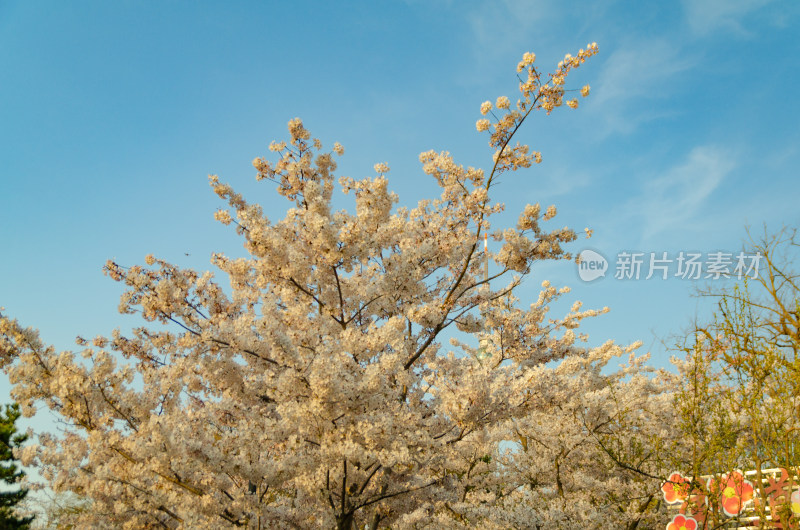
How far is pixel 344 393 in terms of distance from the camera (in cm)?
576

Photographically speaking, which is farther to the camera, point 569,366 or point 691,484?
point 569,366

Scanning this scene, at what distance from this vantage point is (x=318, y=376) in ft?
18.1

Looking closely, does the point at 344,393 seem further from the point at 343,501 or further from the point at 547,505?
the point at 547,505

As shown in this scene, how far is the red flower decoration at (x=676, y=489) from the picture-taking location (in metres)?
9.60

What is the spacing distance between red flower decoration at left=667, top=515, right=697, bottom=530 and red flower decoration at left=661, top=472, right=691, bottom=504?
0.43 meters

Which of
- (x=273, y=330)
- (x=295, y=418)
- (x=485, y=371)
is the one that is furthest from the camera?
(x=485, y=371)

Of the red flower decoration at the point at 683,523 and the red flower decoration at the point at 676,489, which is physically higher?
the red flower decoration at the point at 676,489

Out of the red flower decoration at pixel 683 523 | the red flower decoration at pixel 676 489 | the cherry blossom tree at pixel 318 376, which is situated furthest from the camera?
the red flower decoration at pixel 683 523

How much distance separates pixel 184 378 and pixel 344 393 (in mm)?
3438

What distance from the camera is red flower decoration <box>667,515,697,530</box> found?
990 centimetres

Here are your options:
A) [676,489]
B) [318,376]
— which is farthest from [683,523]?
[318,376]

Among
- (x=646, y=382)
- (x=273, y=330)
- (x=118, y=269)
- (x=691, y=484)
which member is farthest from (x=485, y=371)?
(x=646, y=382)

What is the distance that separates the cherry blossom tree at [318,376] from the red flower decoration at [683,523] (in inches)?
61.2

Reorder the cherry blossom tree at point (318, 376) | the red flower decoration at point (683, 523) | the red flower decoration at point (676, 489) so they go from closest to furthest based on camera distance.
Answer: the cherry blossom tree at point (318, 376) < the red flower decoration at point (676, 489) < the red flower decoration at point (683, 523)
